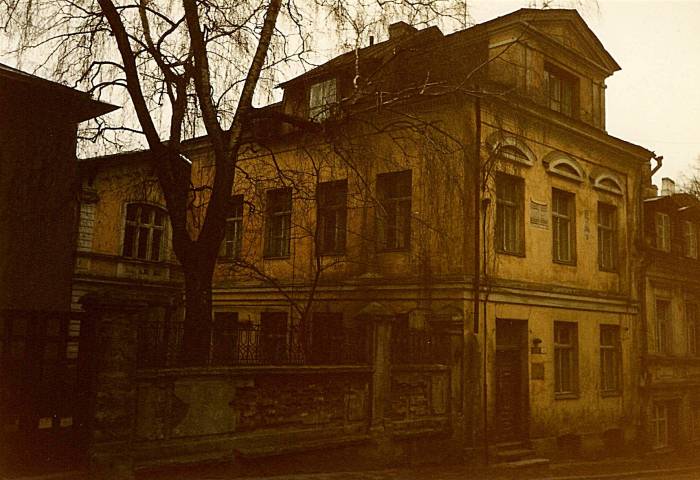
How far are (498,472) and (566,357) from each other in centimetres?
455

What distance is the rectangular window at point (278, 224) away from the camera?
18.1 metres

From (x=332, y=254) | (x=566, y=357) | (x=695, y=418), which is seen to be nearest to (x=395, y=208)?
(x=332, y=254)

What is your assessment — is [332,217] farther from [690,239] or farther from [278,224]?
[690,239]

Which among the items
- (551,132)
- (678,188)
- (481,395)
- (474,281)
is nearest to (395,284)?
(474,281)

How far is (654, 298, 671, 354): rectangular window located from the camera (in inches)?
830

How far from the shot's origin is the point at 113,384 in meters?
8.96

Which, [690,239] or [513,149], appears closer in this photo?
[513,149]

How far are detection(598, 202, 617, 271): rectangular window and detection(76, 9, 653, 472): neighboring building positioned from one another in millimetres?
59

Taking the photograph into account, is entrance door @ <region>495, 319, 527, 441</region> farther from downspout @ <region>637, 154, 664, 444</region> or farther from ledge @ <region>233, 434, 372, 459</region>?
downspout @ <region>637, 154, 664, 444</region>

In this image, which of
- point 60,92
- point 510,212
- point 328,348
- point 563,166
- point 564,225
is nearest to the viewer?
point 328,348

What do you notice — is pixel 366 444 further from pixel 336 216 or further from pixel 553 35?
pixel 553 35

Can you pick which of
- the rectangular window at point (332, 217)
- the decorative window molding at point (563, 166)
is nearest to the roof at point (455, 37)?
the rectangular window at point (332, 217)

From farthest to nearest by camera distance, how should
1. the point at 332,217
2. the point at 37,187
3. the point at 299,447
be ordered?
the point at 332,217 < the point at 37,187 < the point at 299,447

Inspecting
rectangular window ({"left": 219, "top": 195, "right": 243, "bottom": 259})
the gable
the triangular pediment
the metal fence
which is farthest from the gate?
the gable
